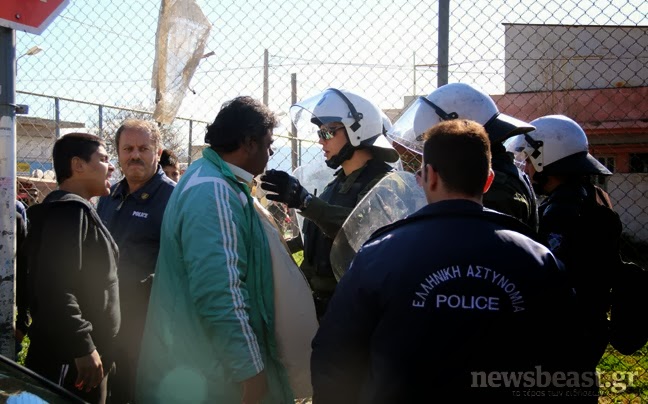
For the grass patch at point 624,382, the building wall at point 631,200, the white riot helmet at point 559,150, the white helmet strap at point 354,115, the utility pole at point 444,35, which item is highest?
the utility pole at point 444,35

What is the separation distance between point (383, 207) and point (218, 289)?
757 millimetres

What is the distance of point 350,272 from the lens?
180 centimetres

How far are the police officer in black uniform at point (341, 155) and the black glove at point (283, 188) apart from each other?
32 cm

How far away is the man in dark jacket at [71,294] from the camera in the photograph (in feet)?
8.82

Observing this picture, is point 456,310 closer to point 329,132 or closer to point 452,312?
point 452,312

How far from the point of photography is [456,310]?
166cm

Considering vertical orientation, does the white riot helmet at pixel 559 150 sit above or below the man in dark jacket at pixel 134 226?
above

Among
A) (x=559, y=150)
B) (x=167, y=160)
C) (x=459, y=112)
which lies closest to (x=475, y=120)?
(x=459, y=112)

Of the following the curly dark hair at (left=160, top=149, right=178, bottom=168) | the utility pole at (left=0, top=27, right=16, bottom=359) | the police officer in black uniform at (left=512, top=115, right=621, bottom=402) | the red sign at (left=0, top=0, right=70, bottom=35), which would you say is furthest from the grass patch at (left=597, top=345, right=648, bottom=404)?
the red sign at (left=0, top=0, right=70, bottom=35)

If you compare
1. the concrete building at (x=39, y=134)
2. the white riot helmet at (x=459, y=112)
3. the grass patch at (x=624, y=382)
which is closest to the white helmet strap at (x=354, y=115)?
the white riot helmet at (x=459, y=112)

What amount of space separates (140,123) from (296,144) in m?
4.30

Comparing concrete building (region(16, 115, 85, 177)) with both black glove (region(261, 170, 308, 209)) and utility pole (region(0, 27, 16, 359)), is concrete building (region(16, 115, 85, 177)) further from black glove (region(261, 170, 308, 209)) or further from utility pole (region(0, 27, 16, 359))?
black glove (region(261, 170, 308, 209))

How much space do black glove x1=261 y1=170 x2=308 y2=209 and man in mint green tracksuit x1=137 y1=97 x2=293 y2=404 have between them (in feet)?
0.84

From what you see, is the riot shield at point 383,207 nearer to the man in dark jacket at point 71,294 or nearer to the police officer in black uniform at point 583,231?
the police officer in black uniform at point 583,231
